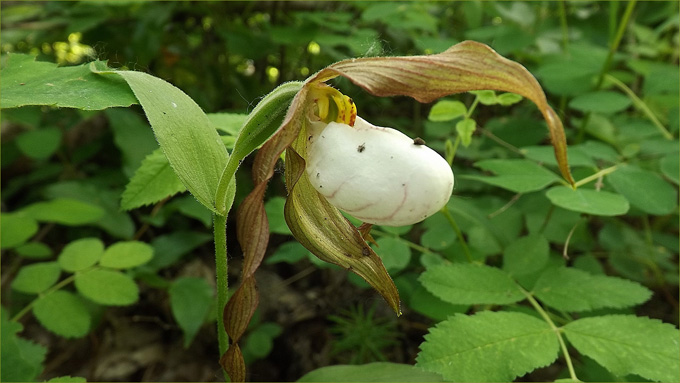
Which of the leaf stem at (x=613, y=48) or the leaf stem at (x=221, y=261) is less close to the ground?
the leaf stem at (x=613, y=48)

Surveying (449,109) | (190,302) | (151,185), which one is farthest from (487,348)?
(190,302)

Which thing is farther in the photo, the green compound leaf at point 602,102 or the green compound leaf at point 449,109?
the green compound leaf at point 602,102

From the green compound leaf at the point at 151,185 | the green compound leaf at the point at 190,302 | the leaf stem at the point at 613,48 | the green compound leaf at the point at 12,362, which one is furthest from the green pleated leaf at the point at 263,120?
the leaf stem at the point at 613,48

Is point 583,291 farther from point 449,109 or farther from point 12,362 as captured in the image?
point 12,362

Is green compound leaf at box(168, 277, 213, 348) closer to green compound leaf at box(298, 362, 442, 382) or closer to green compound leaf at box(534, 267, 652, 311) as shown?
green compound leaf at box(298, 362, 442, 382)

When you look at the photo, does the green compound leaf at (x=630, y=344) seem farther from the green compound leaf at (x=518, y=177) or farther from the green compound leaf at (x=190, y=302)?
A: the green compound leaf at (x=190, y=302)

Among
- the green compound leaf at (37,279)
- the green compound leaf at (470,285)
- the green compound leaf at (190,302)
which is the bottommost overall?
the green compound leaf at (190,302)

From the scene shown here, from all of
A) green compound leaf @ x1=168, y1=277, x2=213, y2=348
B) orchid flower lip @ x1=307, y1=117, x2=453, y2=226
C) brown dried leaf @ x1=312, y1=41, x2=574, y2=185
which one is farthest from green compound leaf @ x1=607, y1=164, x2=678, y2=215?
green compound leaf @ x1=168, y1=277, x2=213, y2=348

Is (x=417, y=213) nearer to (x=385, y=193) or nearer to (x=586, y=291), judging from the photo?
(x=385, y=193)
